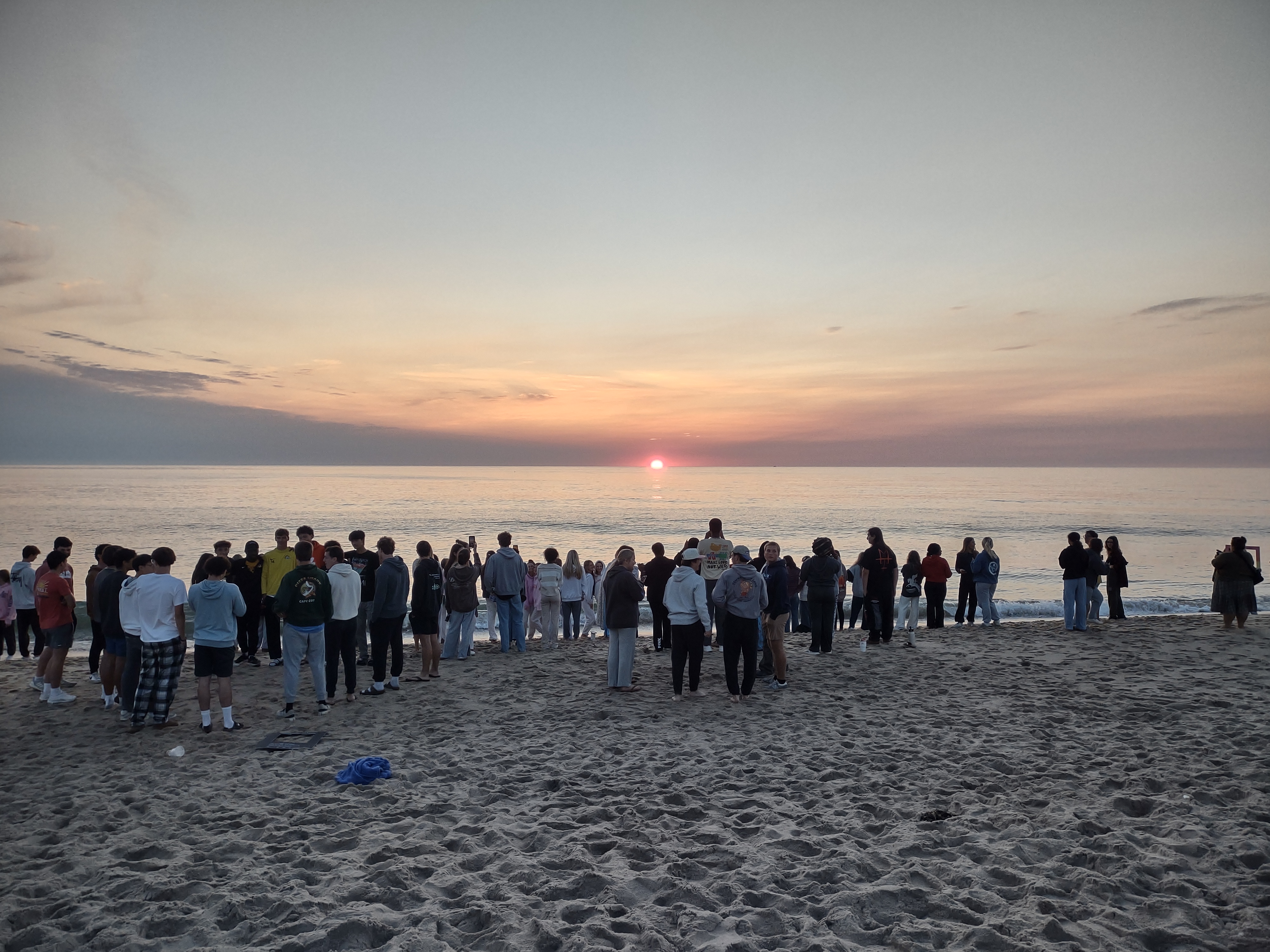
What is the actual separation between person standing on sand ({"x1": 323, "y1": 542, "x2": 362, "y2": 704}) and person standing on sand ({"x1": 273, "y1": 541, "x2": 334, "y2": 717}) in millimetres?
133

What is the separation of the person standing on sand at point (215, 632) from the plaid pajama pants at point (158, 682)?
1.04 feet

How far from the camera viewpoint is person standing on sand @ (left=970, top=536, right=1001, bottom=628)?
12875mm

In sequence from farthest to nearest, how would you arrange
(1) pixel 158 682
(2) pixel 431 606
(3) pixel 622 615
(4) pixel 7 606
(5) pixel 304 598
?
(4) pixel 7 606 < (2) pixel 431 606 < (3) pixel 622 615 < (5) pixel 304 598 < (1) pixel 158 682

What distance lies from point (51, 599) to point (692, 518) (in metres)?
52.6

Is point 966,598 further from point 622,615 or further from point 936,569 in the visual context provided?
point 622,615

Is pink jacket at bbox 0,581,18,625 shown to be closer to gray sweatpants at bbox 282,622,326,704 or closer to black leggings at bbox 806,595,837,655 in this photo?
gray sweatpants at bbox 282,622,326,704

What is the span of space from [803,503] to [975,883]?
73723 mm

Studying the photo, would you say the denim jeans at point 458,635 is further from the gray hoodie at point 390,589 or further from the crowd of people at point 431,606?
the gray hoodie at point 390,589

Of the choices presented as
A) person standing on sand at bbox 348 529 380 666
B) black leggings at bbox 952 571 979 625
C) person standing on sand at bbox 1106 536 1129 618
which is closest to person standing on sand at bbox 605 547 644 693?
person standing on sand at bbox 348 529 380 666

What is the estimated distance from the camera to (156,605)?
6773 mm

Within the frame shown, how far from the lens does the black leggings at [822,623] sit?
10.4 m

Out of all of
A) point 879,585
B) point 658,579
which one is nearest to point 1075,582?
point 879,585

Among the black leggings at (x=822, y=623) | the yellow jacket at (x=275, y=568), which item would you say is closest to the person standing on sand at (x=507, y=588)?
the yellow jacket at (x=275, y=568)

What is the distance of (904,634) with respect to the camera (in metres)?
12.5
